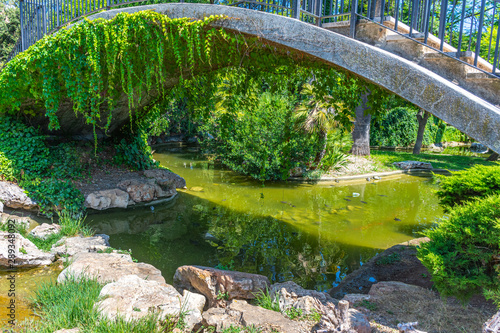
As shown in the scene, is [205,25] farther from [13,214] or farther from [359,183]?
[359,183]

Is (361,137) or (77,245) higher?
(361,137)

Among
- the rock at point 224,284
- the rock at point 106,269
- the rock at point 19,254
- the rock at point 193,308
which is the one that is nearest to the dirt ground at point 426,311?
the rock at point 224,284

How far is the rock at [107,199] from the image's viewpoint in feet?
28.7

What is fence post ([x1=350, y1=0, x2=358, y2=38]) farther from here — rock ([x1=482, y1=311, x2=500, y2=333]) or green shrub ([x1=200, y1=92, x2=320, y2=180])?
green shrub ([x1=200, y1=92, x2=320, y2=180])

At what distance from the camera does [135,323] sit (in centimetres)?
330

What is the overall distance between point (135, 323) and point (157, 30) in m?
4.98

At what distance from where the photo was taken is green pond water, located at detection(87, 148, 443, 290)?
6453 mm

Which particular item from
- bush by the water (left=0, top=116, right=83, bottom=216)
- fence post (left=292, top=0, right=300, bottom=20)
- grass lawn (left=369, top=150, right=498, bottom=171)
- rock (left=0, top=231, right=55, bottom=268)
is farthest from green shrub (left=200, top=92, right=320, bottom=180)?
rock (left=0, top=231, right=55, bottom=268)

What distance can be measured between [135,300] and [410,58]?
4495 mm

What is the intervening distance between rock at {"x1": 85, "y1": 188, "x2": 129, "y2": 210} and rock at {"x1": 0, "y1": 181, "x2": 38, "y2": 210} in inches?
49.9

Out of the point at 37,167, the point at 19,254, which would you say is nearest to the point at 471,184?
the point at 19,254

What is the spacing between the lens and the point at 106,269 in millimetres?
4727

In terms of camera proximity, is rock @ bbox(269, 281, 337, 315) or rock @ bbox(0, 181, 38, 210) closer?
rock @ bbox(269, 281, 337, 315)

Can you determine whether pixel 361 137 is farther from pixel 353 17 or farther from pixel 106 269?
pixel 106 269
